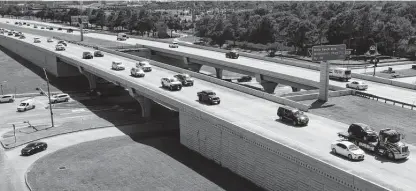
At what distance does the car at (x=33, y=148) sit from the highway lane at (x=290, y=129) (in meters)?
15.8

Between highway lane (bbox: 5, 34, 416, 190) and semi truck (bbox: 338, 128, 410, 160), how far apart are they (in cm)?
85

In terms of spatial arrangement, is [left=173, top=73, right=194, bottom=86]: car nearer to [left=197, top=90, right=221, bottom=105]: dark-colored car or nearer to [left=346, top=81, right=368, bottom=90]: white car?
[left=197, top=90, right=221, bottom=105]: dark-colored car

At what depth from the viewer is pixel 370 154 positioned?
33469mm

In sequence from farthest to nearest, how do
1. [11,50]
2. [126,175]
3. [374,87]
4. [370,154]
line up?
1. [11,50]
2. [374,87]
3. [126,175]
4. [370,154]

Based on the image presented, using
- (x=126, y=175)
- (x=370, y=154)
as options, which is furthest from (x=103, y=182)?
(x=370, y=154)

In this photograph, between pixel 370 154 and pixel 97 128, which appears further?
pixel 97 128

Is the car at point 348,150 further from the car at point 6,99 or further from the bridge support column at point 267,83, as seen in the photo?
the car at point 6,99

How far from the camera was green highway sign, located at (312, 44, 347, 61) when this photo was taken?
5119 centimetres

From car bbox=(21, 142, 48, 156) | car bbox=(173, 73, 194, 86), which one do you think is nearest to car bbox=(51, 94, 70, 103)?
car bbox=(173, 73, 194, 86)

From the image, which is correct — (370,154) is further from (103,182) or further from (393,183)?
(103,182)

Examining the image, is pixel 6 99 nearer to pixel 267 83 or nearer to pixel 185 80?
pixel 185 80

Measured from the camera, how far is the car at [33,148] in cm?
4841

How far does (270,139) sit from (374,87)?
102 ft

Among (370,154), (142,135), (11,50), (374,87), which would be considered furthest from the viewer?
(11,50)
